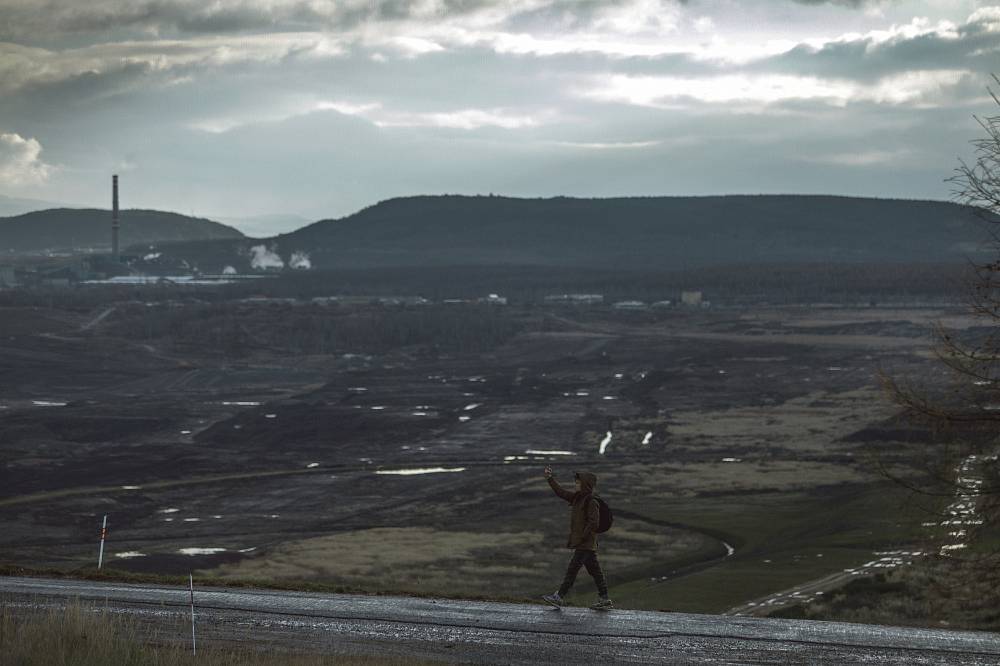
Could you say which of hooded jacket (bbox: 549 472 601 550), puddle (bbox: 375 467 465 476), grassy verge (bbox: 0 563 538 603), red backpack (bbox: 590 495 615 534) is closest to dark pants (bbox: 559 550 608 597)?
hooded jacket (bbox: 549 472 601 550)

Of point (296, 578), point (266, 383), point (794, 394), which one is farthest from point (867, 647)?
point (266, 383)

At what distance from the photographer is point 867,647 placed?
20.8 m

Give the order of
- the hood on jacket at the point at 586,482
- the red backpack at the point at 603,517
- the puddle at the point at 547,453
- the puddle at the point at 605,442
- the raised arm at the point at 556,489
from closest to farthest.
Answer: the raised arm at the point at 556,489 < the hood on jacket at the point at 586,482 < the red backpack at the point at 603,517 < the puddle at the point at 547,453 < the puddle at the point at 605,442

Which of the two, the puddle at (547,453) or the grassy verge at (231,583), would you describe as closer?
the grassy verge at (231,583)

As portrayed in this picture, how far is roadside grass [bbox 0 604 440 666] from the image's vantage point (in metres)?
19.2

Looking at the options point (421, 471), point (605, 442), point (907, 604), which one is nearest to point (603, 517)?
point (907, 604)

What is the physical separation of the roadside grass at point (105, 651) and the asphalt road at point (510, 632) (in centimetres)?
76

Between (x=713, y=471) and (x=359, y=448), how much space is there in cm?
2960

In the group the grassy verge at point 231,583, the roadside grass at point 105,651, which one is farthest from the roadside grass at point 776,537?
the roadside grass at point 105,651

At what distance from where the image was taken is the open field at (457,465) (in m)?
59.5

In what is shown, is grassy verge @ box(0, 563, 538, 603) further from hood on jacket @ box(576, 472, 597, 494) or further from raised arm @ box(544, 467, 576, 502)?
hood on jacket @ box(576, 472, 597, 494)

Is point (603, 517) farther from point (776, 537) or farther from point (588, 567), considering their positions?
point (776, 537)

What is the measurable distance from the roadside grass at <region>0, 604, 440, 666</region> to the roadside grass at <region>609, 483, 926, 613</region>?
63.5 feet

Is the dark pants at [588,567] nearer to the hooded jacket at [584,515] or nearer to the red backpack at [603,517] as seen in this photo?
the hooded jacket at [584,515]
